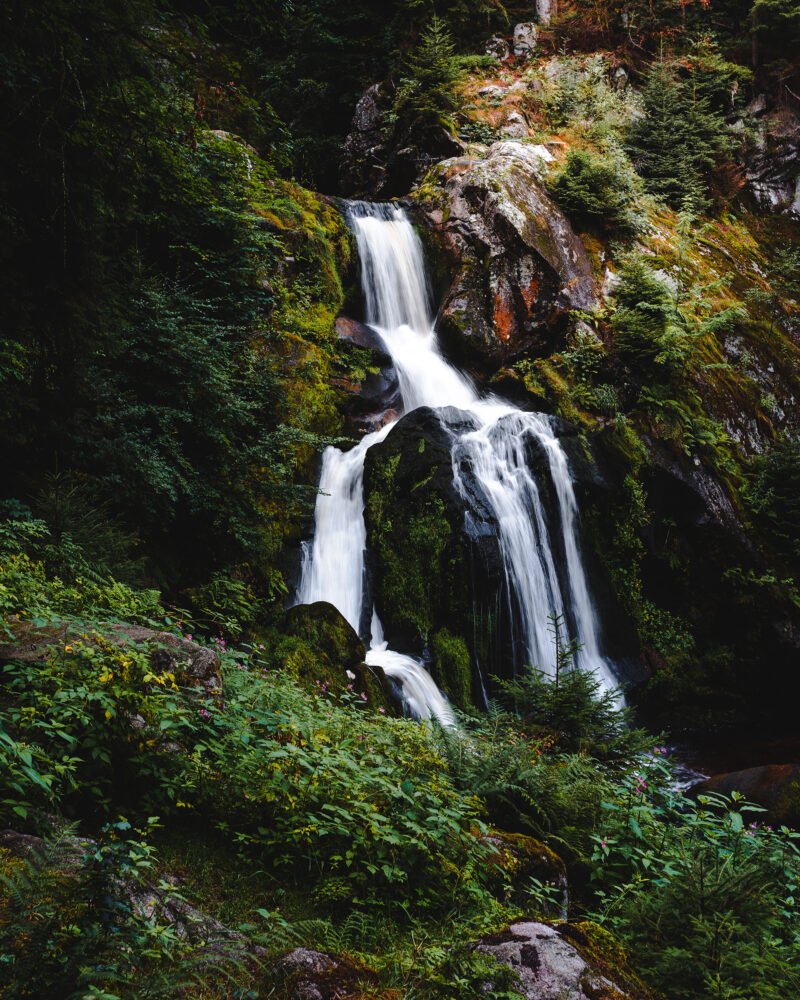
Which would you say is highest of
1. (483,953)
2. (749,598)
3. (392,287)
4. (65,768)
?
(392,287)

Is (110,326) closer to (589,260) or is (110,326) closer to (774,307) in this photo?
(589,260)

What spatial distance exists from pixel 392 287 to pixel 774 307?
9875 mm

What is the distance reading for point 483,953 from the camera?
1.80 metres

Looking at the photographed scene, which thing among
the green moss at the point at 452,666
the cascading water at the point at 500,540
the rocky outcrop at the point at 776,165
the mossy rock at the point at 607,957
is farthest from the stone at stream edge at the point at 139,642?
the rocky outcrop at the point at 776,165

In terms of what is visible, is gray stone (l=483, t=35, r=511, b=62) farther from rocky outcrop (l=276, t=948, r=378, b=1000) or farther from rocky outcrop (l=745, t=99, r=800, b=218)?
rocky outcrop (l=276, t=948, r=378, b=1000)

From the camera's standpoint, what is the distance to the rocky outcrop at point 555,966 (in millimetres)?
1700

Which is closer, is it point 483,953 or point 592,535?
point 483,953

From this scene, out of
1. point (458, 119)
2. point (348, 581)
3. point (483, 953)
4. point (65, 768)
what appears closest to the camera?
point (483, 953)

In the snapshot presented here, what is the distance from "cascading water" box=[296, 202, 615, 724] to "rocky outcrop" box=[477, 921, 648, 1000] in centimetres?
494

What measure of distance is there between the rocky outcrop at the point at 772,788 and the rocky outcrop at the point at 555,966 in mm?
3688

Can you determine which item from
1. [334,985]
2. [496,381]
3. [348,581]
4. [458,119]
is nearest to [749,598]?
[496,381]

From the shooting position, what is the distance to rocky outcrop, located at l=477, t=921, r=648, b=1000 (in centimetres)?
170

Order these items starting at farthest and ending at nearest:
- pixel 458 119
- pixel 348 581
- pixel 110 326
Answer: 1. pixel 458 119
2. pixel 348 581
3. pixel 110 326

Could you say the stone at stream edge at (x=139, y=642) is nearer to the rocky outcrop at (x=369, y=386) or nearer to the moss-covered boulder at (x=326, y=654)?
the moss-covered boulder at (x=326, y=654)
